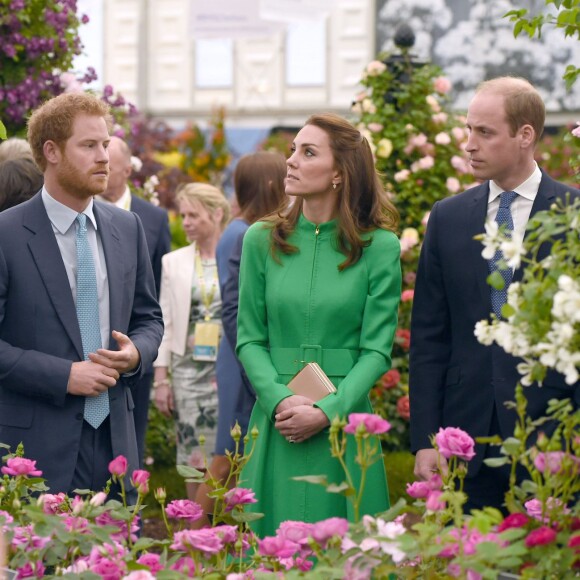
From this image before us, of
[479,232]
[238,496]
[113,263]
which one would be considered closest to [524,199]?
[479,232]

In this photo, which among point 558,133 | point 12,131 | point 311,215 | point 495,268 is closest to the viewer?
point 495,268

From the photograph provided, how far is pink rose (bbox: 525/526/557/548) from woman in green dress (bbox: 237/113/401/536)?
1509 mm

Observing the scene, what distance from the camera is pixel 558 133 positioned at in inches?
874

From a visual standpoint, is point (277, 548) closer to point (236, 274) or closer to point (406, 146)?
point (236, 274)

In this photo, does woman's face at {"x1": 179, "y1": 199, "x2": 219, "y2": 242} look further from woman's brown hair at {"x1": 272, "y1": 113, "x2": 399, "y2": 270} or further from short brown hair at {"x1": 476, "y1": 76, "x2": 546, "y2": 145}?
short brown hair at {"x1": 476, "y1": 76, "x2": 546, "y2": 145}

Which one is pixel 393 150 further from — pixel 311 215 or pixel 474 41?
pixel 474 41

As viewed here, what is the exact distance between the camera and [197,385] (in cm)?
658

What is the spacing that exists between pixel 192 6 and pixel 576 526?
11.3 m

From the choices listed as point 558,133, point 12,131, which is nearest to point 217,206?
point 12,131

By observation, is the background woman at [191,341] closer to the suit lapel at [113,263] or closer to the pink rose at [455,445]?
the suit lapel at [113,263]

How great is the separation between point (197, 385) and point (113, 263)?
2.58 metres

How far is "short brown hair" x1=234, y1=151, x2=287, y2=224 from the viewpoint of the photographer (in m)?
5.56

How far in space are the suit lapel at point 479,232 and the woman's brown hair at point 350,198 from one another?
0.29 meters

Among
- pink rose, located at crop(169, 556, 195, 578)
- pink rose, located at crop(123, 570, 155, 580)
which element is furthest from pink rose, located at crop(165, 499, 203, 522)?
pink rose, located at crop(123, 570, 155, 580)
